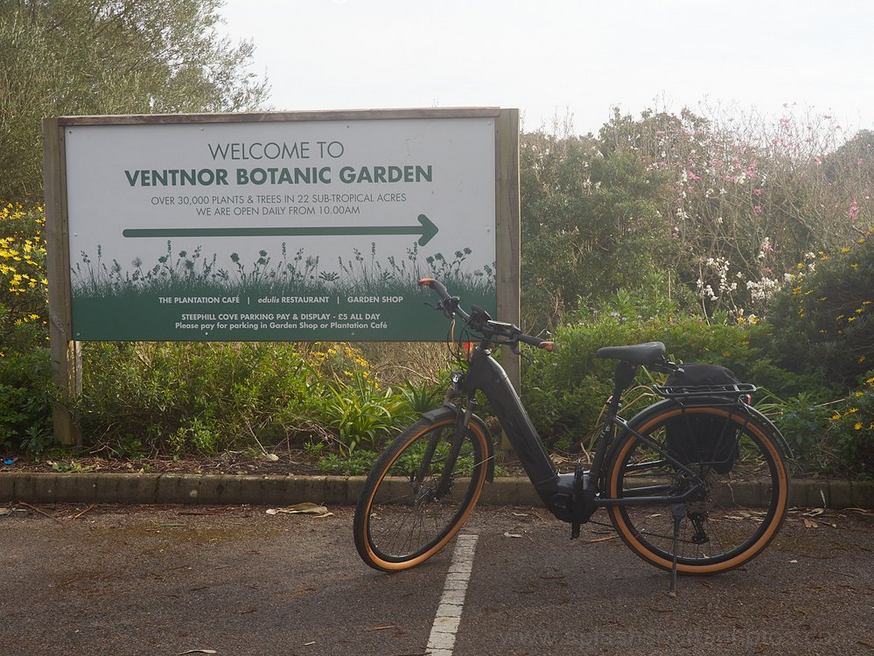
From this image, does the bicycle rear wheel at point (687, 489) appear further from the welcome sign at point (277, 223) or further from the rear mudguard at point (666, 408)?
the welcome sign at point (277, 223)

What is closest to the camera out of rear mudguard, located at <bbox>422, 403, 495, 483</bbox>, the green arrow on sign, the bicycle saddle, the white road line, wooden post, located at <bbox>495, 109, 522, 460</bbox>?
the white road line

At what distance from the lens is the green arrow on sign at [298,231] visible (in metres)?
6.12

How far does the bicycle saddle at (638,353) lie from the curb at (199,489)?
1.51 m

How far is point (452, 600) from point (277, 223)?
3164 mm

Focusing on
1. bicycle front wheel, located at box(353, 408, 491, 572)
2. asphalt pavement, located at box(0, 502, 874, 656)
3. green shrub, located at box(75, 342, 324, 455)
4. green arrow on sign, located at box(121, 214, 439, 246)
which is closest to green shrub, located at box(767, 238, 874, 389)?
asphalt pavement, located at box(0, 502, 874, 656)

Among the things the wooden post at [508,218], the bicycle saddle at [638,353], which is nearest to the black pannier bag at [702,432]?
the bicycle saddle at [638,353]

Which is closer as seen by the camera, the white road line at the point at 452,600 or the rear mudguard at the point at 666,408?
the white road line at the point at 452,600

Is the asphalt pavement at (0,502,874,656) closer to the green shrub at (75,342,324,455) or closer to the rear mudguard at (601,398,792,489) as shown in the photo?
the rear mudguard at (601,398,792,489)

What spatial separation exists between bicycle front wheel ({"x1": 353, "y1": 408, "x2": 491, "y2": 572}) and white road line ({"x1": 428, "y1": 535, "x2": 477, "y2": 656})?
15 centimetres

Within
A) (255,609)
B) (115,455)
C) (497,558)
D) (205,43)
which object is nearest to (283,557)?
(255,609)

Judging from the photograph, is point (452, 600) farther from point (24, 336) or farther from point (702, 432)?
point (24, 336)

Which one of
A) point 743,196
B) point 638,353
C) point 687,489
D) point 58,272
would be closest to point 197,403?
point 58,272

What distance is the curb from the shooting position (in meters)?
5.45

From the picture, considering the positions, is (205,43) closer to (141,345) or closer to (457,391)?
(141,345)
